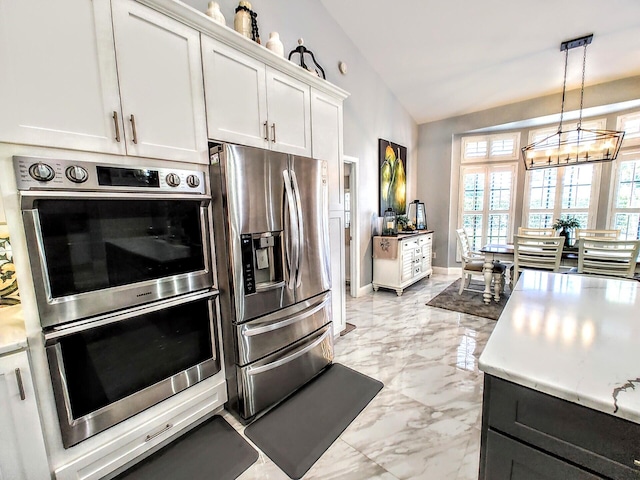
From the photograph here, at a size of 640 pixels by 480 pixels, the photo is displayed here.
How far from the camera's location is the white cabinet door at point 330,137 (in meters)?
2.34

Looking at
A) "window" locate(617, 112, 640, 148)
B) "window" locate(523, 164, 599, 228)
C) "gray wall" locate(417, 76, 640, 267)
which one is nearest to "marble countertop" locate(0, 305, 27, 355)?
"gray wall" locate(417, 76, 640, 267)

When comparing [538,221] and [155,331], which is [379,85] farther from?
[155,331]

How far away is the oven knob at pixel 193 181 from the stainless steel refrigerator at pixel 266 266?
3.9 inches

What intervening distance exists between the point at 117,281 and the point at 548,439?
5.79 feet

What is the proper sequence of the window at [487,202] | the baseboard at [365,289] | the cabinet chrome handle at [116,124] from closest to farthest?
the cabinet chrome handle at [116,124], the baseboard at [365,289], the window at [487,202]

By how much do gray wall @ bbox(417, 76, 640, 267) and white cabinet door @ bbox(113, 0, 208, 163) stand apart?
192 inches

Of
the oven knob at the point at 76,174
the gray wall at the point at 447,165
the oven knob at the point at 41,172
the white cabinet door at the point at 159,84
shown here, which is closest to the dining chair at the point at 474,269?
the gray wall at the point at 447,165

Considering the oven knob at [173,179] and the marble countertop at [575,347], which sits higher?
the oven knob at [173,179]

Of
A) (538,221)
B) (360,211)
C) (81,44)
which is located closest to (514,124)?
(538,221)

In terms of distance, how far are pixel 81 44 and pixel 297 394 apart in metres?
2.38

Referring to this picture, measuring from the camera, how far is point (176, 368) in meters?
1.54

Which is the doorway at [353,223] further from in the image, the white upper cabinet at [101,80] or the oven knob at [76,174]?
the oven knob at [76,174]

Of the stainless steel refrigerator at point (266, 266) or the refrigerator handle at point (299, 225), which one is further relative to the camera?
the refrigerator handle at point (299, 225)

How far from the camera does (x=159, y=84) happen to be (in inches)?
54.9
